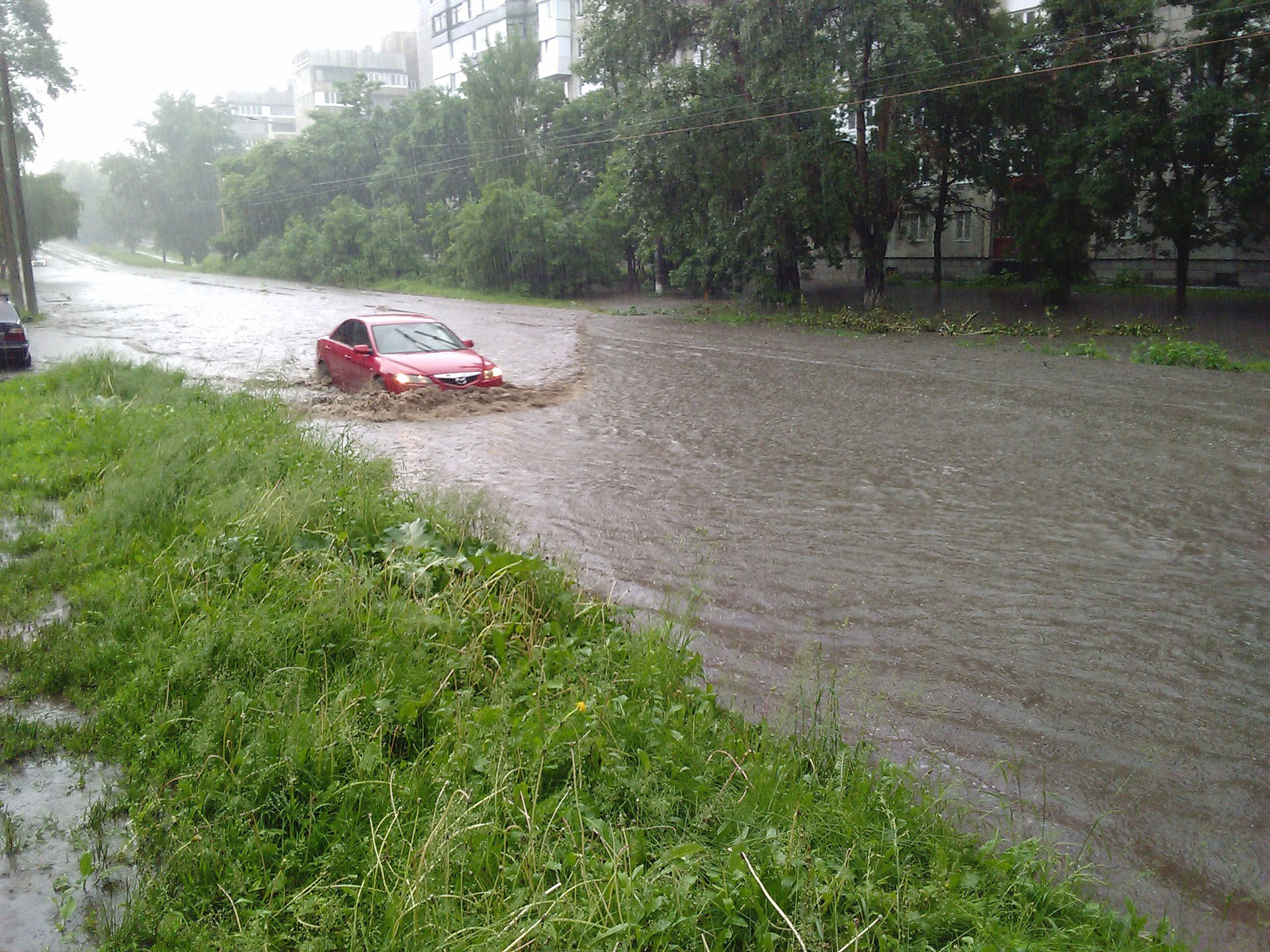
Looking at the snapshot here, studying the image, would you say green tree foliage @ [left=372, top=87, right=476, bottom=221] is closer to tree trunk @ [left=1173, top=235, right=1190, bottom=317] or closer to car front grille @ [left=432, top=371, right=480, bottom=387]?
tree trunk @ [left=1173, top=235, right=1190, bottom=317]

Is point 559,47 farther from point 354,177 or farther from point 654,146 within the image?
point 654,146

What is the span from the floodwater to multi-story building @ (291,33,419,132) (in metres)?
93.8

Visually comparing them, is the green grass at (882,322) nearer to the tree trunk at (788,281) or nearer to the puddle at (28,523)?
the tree trunk at (788,281)

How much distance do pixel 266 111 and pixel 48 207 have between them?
4074 inches

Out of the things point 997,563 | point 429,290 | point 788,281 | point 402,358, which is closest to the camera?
point 997,563

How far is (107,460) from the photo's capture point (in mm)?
9852

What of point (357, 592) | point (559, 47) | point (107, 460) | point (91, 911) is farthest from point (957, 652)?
point (559, 47)

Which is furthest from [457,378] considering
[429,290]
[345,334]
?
[429,290]

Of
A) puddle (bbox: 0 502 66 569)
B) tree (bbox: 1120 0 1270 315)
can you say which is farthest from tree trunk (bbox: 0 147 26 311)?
tree (bbox: 1120 0 1270 315)

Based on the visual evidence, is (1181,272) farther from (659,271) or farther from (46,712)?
(46,712)

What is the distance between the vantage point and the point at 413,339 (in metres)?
17.6

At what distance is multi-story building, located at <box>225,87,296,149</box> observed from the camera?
456 ft

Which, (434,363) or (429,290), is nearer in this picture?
(434,363)

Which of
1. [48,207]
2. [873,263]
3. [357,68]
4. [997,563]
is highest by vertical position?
[357,68]
